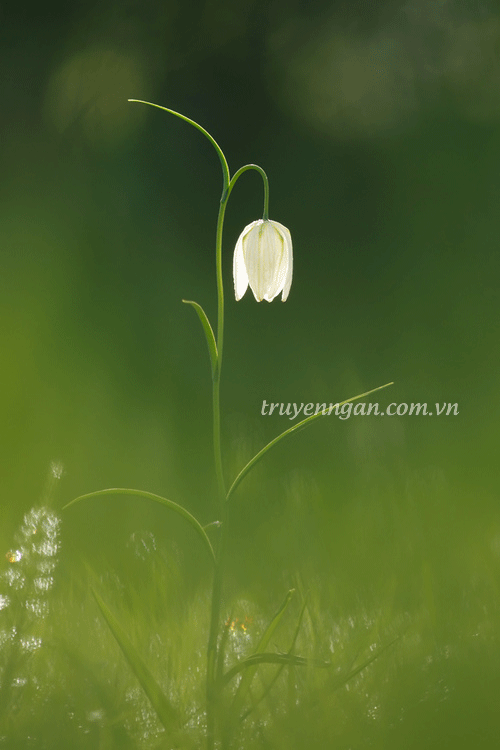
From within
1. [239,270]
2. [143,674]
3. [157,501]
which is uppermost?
[239,270]

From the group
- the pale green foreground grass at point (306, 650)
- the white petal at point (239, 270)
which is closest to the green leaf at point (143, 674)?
the pale green foreground grass at point (306, 650)

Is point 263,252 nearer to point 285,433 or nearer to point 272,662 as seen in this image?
point 285,433

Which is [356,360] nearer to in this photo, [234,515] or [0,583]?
[234,515]

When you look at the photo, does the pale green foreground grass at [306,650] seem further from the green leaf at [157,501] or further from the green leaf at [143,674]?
the green leaf at [157,501]

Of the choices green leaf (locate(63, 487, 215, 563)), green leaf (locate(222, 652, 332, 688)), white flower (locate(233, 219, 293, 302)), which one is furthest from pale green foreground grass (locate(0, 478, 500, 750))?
white flower (locate(233, 219, 293, 302))

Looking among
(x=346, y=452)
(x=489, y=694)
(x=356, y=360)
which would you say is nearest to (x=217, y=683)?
(x=489, y=694)

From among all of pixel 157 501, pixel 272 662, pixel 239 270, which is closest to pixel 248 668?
pixel 272 662
